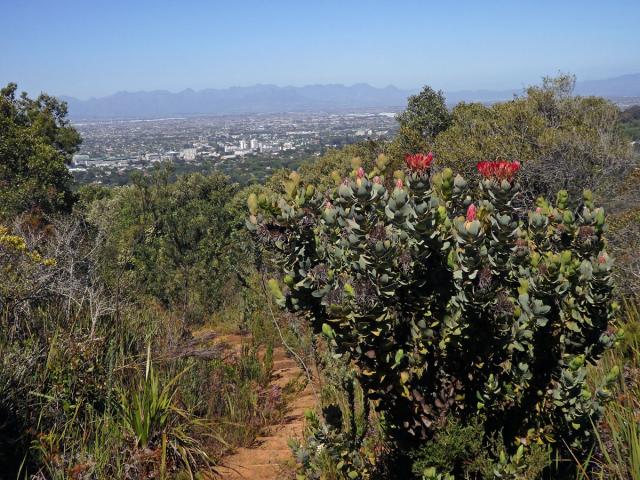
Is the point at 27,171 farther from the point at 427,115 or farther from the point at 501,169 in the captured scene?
the point at 501,169

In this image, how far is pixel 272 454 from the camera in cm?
427

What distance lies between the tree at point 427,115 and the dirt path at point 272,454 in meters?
14.3

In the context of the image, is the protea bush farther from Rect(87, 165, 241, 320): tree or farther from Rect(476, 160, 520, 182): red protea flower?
Rect(87, 165, 241, 320): tree

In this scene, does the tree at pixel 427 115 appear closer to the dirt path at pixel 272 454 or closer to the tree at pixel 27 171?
the tree at pixel 27 171

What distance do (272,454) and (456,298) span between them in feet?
8.18

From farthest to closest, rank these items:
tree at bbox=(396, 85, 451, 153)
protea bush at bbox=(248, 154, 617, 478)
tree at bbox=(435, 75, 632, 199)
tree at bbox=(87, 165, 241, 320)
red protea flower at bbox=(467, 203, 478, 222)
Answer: tree at bbox=(396, 85, 451, 153) < tree at bbox=(435, 75, 632, 199) < tree at bbox=(87, 165, 241, 320) < protea bush at bbox=(248, 154, 617, 478) < red protea flower at bbox=(467, 203, 478, 222)

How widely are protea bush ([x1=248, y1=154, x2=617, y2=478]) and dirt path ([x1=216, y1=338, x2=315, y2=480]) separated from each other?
156cm

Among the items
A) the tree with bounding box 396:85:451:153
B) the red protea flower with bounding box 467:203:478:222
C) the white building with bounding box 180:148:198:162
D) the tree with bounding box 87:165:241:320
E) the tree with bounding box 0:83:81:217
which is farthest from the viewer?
the white building with bounding box 180:148:198:162

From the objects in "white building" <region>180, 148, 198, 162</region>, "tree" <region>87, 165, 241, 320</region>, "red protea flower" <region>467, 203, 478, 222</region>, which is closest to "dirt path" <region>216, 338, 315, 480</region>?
"red protea flower" <region>467, 203, 478, 222</region>

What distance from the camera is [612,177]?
11336mm

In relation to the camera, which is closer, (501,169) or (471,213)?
(471,213)

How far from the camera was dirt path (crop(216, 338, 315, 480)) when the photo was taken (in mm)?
3973

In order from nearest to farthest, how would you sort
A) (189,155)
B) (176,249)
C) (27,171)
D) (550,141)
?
(176,249) < (550,141) < (27,171) < (189,155)

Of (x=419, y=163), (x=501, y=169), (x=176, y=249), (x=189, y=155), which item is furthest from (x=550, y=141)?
(x=189, y=155)
